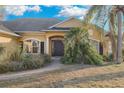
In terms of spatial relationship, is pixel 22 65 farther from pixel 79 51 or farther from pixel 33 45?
pixel 33 45

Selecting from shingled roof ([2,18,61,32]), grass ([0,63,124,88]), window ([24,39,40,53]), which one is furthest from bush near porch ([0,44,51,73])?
shingled roof ([2,18,61,32])

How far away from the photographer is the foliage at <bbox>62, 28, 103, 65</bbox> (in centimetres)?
1942

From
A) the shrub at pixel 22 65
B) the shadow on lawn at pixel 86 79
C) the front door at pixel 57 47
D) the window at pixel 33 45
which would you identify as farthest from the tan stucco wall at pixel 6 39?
the shadow on lawn at pixel 86 79

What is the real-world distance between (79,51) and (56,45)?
17.9ft

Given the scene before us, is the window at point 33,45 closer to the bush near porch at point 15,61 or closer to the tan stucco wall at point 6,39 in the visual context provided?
the tan stucco wall at point 6,39

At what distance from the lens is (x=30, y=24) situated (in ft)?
83.7

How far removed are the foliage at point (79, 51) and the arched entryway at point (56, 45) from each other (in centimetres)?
416

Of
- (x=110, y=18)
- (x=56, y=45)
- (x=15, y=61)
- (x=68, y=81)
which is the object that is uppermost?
(x=110, y=18)

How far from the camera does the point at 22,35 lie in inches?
972

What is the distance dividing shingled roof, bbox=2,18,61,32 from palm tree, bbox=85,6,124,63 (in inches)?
291

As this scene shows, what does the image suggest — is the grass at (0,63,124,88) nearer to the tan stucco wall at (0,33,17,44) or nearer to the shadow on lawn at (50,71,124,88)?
the shadow on lawn at (50,71,124,88)

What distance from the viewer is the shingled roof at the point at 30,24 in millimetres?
24822

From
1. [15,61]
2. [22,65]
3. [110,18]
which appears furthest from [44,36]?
[22,65]

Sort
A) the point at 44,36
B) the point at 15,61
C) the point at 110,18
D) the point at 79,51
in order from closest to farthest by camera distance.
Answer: the point at 15,61 < the point at 110,18 < the point at 79,51 < the point at 44,36
